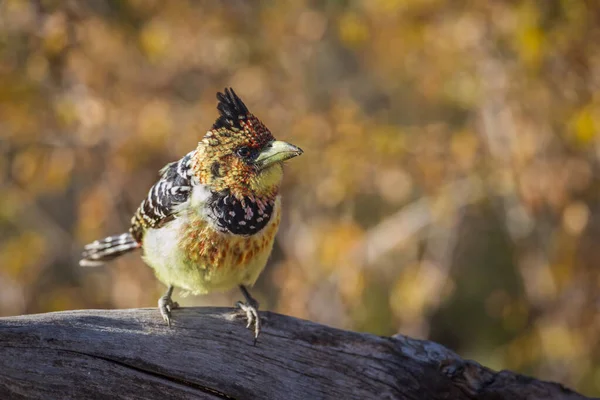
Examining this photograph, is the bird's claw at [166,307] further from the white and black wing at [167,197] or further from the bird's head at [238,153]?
the bird's head at [238,153]

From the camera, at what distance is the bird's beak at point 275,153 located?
340cm

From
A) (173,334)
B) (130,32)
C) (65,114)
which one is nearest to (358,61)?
(130,32)

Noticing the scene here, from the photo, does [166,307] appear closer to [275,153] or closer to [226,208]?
[226,208]

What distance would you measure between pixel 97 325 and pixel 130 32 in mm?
3960

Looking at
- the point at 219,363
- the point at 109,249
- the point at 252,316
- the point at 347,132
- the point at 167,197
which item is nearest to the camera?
the point at 219,363

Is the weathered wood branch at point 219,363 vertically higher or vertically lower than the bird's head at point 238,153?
lower

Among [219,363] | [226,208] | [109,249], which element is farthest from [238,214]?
[109,249]

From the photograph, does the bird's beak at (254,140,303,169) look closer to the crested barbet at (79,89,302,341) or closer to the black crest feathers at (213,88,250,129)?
the crested barbet at (79,89,302,341)

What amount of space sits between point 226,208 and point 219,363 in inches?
29.8

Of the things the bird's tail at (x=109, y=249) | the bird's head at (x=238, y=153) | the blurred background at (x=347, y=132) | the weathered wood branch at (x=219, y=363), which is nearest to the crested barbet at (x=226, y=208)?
the bird's head at (x=238, y=153)

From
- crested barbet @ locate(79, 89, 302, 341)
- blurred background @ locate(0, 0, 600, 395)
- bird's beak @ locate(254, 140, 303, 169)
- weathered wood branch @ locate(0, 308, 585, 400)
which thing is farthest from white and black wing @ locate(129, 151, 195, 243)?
blurred background @ locate(0, 0, 600, 395)

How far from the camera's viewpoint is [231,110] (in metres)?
3.52

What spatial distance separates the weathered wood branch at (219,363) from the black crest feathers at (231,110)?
0.97 m

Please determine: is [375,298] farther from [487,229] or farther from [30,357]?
[30,357]
